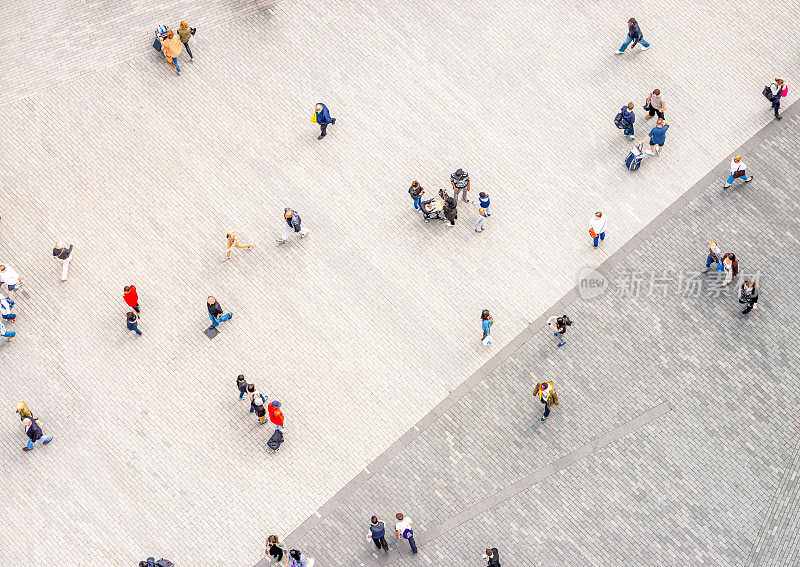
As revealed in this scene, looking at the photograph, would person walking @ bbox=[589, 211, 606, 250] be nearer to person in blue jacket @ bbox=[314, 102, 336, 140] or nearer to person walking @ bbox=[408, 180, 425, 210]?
person walking @ bbox=[408, 180, 425, 210]

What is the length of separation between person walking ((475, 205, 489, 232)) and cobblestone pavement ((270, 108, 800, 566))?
3.12 metres

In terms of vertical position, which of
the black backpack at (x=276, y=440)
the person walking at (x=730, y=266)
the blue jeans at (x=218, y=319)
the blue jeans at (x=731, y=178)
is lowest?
the person walking at (x=730, y=266)

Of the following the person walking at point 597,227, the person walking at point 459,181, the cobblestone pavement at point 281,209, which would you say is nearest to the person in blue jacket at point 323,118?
the cobblestone pavement at point 281,209

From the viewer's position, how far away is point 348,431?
1016 inches

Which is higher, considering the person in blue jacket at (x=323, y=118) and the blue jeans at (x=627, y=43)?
the person in blue jacket at (x=323, y=118)

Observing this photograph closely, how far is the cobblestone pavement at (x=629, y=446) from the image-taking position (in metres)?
24.6

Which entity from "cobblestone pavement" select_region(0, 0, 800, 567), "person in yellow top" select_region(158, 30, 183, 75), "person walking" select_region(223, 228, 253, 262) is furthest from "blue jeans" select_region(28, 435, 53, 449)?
"person in yellow top" select_region(158, 30, 183, 75)

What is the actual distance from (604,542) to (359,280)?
887 cm

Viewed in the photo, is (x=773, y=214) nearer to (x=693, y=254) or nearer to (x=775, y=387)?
(x=693, y=254)

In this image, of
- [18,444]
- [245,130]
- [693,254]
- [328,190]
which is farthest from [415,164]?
[18,444]

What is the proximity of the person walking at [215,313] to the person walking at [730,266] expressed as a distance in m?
12.6

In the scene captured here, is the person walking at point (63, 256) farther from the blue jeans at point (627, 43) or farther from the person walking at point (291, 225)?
the blue jeans at point (627, 43)

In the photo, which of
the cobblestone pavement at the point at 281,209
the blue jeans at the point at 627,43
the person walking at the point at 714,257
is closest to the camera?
the cobblestone pavement at the point at 281,209

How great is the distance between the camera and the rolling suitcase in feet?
93.8
